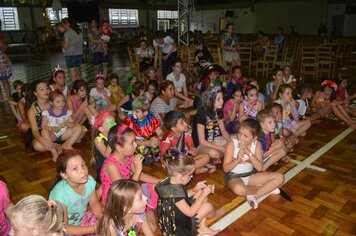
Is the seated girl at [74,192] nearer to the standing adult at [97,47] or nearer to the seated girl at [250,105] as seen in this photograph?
the seated girl at [250,105]

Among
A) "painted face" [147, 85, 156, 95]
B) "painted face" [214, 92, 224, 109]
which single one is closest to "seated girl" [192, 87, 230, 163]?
"painted face" [214, 92, 224, 109]

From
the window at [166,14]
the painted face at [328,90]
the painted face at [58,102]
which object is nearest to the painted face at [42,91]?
the painted face at [58,102]

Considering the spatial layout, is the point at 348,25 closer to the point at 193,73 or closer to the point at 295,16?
the point at 295,16

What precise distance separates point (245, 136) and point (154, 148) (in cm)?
123

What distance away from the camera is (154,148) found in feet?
11.5

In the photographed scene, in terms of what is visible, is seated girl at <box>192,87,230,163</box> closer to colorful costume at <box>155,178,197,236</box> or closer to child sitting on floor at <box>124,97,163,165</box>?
child sitting on floor at <box>124,97,163,165</box>

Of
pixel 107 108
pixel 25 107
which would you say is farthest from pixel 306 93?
pixel 25 107

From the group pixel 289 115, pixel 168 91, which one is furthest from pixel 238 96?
pixel 168 91

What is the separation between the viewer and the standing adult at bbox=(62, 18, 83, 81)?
19.8ft

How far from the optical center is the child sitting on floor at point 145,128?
3372 mm

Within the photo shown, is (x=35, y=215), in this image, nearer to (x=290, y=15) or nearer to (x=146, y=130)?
(x=146, y=130)

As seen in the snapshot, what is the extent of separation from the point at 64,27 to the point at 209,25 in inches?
701

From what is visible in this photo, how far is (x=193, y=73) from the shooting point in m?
6.82

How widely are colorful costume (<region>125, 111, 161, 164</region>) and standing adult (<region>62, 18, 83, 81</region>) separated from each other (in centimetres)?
334
